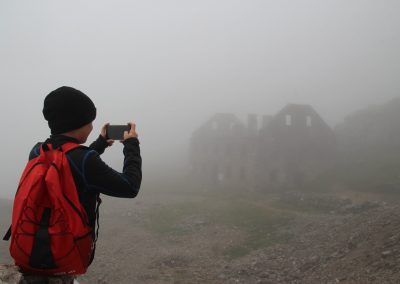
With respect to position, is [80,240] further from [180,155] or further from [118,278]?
[180,155]

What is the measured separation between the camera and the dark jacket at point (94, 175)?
3.41 m

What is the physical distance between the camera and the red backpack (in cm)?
327

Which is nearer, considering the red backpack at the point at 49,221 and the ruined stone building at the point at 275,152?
the red backpack at the point at 49,221

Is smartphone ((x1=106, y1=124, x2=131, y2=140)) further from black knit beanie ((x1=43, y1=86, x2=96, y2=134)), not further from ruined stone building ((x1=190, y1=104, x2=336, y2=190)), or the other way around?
ruined stone building ((x1=190, y1=104, x2=336, y2=190))

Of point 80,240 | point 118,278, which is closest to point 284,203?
point 118,278

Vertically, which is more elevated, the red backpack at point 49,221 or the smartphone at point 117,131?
the smartphone at point 117,131

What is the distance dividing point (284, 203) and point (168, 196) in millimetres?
→ 11643

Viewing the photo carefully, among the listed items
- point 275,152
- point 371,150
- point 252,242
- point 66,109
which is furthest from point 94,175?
point 371,150

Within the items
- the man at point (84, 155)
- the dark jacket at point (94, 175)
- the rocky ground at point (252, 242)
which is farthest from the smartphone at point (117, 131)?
the rocky ground at point (252, 242)

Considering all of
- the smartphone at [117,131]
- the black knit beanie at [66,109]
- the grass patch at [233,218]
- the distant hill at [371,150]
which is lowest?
the grass patch at [233,218]

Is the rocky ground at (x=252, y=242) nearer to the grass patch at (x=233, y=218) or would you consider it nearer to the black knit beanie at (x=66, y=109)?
the grass patch at (x=233, y=218)

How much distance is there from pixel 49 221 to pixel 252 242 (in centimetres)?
1824

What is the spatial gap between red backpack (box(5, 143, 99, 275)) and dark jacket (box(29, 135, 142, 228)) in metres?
0.10

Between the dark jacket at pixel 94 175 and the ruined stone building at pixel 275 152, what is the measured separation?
33.0 m
